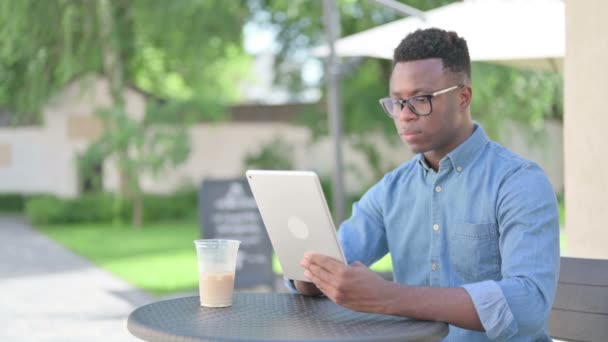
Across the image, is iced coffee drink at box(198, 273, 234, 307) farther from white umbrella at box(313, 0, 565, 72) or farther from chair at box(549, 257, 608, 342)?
white umbrella at box(313, 0, 565, 72)

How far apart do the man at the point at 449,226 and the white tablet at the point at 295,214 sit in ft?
0.26

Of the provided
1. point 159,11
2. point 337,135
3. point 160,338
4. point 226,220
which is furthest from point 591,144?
point 159,11

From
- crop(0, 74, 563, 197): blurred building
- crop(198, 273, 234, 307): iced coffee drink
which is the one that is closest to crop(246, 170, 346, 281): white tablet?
crop(198, 273, 234, 307): iced coffee drink

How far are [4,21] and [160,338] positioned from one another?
59.2 ft

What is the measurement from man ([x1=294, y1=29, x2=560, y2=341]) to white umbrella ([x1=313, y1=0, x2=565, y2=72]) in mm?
3330

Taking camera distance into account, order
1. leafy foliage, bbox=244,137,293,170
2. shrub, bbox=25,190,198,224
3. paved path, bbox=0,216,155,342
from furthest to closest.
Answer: leafy foliage, bbox=244,137,293,170 < shrub, bbox=25,190,198,224 < paved path, bbox=0,216,155,342

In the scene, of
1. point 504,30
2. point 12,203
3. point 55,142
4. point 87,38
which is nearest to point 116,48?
point 87,38

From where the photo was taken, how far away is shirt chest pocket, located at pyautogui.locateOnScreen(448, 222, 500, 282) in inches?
106

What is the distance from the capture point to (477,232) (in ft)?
8.91

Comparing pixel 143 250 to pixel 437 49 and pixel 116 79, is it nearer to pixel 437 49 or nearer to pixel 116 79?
pixel 116 79

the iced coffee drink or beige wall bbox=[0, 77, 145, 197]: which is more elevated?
the iced coffee drink

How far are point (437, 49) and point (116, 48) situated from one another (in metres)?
18.2

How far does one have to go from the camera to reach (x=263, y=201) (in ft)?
9.05

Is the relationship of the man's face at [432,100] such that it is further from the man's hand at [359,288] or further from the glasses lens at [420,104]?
the man's hand at [359,288]
